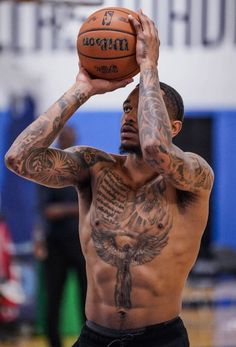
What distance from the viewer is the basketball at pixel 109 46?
11.0ft

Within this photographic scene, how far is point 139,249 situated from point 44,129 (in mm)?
563

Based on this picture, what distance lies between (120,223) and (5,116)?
4.77m

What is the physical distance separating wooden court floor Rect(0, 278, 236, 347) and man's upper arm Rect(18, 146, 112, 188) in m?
3.56

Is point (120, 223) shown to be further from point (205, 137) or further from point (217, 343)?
point (205, 137)

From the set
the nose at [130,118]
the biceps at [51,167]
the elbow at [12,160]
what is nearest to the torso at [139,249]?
the biceps at [51,167]

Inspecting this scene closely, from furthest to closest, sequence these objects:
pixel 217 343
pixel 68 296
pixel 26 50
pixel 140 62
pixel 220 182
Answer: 1. pixel 220 182
2. pixel 26 50
3. pixel 68 296
4. pixel 217 343
5. pixel 140 62

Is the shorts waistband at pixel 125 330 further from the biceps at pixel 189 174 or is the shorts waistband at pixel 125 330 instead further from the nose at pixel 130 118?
the nose at pixel 130 118

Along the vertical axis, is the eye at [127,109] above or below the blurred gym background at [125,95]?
above

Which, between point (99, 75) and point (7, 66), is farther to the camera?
point (7, 66)

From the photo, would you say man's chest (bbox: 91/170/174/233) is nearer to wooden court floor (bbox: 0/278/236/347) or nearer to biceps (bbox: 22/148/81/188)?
biceps (bbox: 22/148/81/188)

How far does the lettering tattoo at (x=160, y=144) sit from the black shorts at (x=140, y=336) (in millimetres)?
518

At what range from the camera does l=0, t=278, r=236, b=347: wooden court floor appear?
718cm

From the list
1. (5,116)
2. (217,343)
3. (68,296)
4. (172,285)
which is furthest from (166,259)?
Result: (5,116)

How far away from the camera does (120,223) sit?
3467 millimetres
